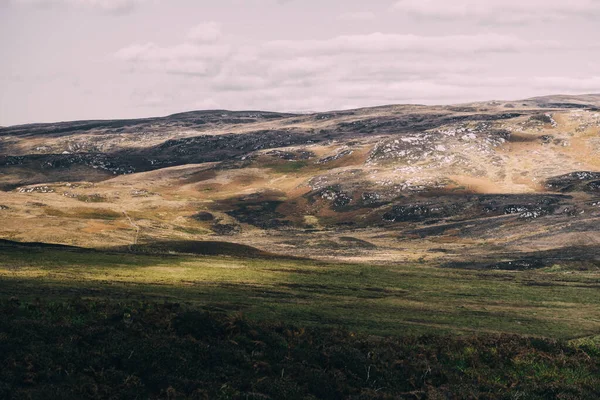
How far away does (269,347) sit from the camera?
124 feet

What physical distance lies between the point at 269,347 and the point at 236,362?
10.7 feet

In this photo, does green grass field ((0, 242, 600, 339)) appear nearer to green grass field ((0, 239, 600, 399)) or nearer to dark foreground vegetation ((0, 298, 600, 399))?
green grass field ((0, 239, 600, 399))

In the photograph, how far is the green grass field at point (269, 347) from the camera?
3130 centimetres

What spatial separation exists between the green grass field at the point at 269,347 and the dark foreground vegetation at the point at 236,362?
76 mm

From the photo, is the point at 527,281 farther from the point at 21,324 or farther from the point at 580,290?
the point at 21,324

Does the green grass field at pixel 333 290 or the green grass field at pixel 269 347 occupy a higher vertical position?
the green grass field at pixel 269 347

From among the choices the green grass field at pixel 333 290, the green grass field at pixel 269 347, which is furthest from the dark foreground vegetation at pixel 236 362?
the green grass field at pixel 333 290

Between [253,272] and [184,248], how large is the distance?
37906mm

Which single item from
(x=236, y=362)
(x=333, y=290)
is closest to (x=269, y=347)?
(x=236, y=362)

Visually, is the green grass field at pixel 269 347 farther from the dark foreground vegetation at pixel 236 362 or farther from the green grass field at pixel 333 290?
the green grass field at pixel 333 290

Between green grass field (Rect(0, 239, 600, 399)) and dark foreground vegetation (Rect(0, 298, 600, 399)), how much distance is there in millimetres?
76

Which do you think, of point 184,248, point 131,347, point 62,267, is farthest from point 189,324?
point 184,248

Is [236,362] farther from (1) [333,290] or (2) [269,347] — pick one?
(1) [333,290]

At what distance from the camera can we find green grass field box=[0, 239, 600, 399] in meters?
31.3
